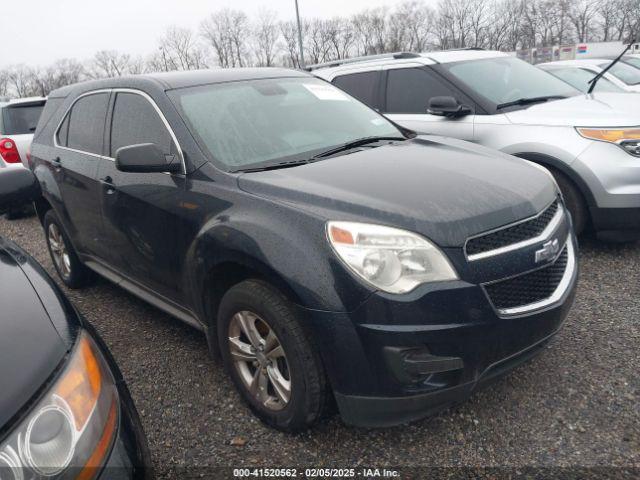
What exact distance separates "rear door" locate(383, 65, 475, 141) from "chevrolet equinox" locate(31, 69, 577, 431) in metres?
1.60

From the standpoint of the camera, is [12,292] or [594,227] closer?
[12,292]

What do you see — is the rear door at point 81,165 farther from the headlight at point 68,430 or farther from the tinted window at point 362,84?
the tinted window at point 362,84

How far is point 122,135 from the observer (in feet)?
10.6

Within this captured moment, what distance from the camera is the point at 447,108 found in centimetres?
462

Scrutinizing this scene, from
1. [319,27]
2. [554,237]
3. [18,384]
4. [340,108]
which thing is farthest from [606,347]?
[319,27]

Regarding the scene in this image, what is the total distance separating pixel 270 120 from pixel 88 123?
5.12ft

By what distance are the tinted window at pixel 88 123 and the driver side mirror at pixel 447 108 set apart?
2820mm

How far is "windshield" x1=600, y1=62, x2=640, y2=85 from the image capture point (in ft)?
29.1

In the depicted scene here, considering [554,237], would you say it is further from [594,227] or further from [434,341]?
[594,227]

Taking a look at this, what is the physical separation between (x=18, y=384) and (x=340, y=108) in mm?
2543

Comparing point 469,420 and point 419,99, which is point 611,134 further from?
point 469,420

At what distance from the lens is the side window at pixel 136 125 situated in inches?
112

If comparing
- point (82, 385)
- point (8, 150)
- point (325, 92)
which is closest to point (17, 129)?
point (8, 150)

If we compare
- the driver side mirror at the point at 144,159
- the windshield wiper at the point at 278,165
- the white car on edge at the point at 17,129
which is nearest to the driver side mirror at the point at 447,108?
the windshield wiper at the point at 278,165
